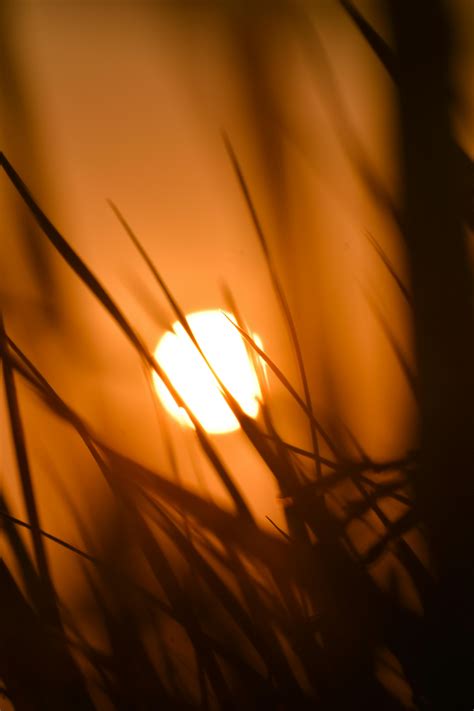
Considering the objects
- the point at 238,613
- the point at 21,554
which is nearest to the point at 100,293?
the point at 21,554

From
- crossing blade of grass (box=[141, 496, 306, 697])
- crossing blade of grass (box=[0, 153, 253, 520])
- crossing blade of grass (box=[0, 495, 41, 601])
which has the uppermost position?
crossing blade of grass (box=[0, 153, 253, 520])

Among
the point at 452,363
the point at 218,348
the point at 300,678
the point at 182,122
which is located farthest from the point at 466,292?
the point at 300,678

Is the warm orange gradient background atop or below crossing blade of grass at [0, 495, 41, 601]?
atop

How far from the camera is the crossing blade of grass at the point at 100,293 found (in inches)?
25.5

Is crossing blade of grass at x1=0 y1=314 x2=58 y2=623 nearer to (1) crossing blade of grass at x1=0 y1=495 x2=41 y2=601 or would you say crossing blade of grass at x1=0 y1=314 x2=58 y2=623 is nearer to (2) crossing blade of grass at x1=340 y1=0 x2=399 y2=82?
(1) crossing blade of grass at x1=0 y1=495 x2=41 y2=601

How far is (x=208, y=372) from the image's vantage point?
67 cm

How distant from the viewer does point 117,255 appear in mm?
664

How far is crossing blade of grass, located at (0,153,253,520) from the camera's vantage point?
649 mm

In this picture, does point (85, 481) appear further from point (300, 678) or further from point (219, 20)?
point (219, 20)

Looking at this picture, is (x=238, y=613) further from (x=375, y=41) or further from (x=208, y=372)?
(x=375, y=41)

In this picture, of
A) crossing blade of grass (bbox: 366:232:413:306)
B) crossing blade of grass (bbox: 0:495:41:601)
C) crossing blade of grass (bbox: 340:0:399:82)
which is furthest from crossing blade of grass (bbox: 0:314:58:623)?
Result: crossing blade of grass (bbox: 340:0:399:82)

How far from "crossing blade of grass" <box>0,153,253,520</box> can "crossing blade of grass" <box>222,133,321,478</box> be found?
15 centimetres

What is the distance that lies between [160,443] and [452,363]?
1.59 feet

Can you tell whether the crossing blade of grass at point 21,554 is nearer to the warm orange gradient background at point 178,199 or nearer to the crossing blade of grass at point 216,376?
the warm orange gradient background at point 178,199
